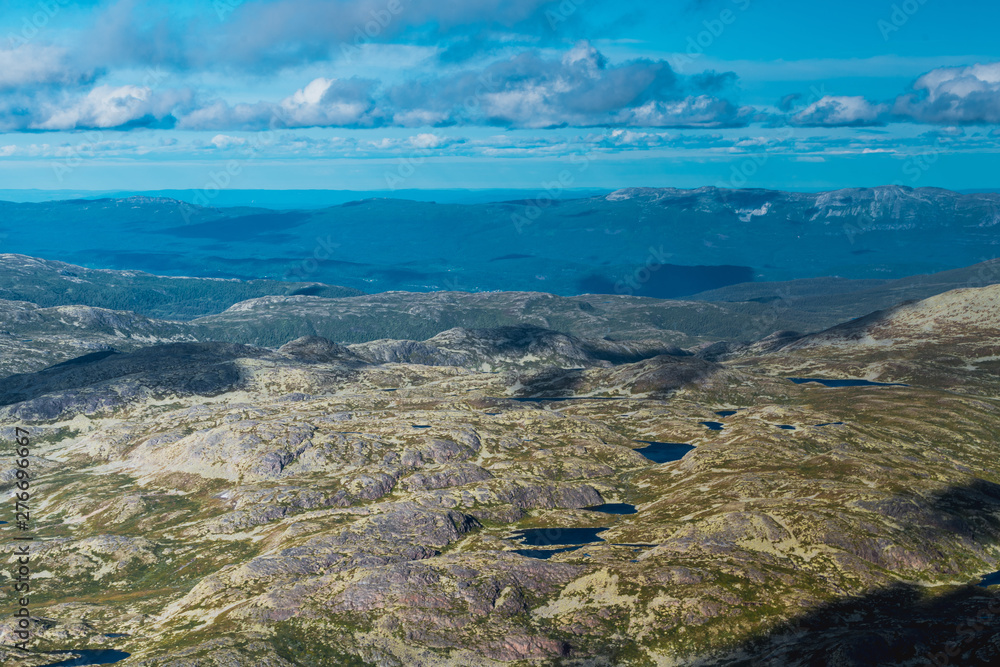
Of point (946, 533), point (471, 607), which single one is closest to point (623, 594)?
point (471, 607)

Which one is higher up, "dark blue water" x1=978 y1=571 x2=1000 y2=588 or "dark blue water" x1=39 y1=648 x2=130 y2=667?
"dark blue water" x1=39 y1=648 x2=130 y2=667

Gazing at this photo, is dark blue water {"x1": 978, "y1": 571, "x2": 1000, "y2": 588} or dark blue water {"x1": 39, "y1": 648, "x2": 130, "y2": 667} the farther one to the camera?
dark blue water {"x1": 978, "y1": 571, "x2": 1000, "y2": 588}

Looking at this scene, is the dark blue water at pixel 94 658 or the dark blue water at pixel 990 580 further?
the dark blue water at pixel 990 580

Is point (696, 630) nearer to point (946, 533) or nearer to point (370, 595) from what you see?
point (370, 595)

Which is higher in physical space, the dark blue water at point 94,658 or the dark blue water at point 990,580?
the dark blue water at point 94,658

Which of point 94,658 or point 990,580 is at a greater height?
point 94,658
